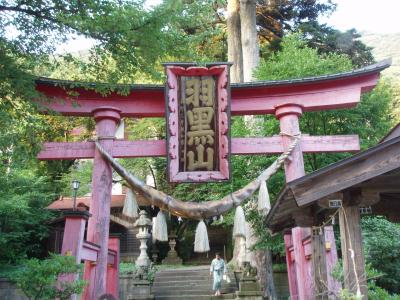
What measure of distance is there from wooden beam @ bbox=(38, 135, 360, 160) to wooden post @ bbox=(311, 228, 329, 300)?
2869 millimetres

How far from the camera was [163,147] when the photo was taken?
354 inches

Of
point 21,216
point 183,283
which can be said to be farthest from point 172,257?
point 21,216

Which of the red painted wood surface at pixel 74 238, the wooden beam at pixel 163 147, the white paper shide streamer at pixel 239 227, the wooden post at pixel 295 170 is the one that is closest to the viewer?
the red painted wood surface at pixel 74 238

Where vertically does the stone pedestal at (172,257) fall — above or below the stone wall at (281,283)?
above

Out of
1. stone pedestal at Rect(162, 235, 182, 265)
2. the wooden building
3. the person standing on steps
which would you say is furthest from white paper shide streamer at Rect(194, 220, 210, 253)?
stone pedestal at Rect(162, 235, 182, 265)

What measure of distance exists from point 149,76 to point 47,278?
3.74 metres

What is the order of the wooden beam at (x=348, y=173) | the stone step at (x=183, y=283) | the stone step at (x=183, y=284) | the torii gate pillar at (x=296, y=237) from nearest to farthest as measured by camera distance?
1. the wooden beam at (x=348, y=173)
2. the torii gate pillar at (x=296, y=237)
3. the stone step at (x=183, y=284)
4. the stone step at (x=183, y=283)

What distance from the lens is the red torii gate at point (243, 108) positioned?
347 inches

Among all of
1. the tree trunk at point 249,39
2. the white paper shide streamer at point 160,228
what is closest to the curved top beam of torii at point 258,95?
the white paper shide streamer at point 160,228

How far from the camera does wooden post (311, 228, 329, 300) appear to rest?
6.11m

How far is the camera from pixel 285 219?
720 centimetres

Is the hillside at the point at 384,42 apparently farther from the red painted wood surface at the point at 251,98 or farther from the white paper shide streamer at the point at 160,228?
the white paper shide streamer at the point at 160,228

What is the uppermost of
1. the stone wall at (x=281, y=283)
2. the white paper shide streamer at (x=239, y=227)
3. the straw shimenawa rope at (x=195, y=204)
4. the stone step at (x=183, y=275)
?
the straw shimenawa rope at (x=195, y=204)

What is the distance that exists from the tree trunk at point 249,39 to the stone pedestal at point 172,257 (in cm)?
935
